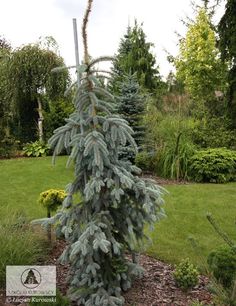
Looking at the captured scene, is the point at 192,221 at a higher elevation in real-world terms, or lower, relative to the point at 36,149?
lower

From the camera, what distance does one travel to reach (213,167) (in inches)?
327

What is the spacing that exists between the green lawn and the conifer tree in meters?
1.08

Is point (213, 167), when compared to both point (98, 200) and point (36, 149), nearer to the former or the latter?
point (98, 200)

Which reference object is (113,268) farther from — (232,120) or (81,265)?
(232,120)

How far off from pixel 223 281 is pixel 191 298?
33 cm

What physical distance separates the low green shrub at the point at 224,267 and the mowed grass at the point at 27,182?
3.14 metres

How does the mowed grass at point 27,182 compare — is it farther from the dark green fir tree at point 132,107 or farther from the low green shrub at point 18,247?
the dark green fir tree at point 132,107

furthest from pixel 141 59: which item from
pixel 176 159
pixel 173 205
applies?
pixel 173 205

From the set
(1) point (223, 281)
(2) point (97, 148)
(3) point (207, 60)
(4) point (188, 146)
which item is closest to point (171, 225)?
(1) point (223, 281)

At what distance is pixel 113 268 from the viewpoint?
10.6 ft

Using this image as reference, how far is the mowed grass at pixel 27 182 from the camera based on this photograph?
6216 mm

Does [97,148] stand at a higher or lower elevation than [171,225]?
higher

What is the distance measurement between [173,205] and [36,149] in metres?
7.00

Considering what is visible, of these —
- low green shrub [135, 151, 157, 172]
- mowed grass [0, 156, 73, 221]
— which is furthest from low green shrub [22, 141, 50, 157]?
low green shrub [135, 151, 157, 172]
